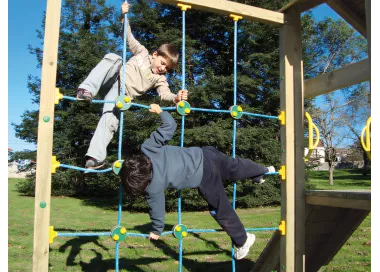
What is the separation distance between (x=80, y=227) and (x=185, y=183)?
13.0 feet

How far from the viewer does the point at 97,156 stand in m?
2.77

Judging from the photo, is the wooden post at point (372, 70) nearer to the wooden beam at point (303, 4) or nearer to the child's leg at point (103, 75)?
the wooden beam at point (303, 4)

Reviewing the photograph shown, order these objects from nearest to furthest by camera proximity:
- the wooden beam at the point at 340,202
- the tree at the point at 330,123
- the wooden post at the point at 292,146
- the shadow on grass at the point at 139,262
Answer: the wooden beam at the point at 340,202 → the wooden post at the point at 292,146 → the shadow on grass at the point at 139,262 → the tree at the point at 330,123

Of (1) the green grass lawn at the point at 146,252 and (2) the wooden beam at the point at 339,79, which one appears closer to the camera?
(2) the wooden beam at the point at 339,79

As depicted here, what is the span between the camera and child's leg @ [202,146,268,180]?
9.18 ft

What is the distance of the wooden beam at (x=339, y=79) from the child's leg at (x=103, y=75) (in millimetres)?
1582

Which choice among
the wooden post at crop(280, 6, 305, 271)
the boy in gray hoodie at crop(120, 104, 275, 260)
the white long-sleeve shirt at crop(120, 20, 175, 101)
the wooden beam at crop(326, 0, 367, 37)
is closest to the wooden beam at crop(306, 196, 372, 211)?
the wooden post at crop(280, 6, 305, 271)

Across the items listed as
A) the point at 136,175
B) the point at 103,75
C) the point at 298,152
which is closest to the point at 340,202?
the point at 298,152

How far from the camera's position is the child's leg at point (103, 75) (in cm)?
259

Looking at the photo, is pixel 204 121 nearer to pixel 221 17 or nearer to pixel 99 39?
pixel 221 17

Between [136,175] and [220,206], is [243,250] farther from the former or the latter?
[136,175]

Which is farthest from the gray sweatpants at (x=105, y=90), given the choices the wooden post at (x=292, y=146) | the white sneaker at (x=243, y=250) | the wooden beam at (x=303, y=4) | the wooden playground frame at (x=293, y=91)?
the wooden beam at (x=303, y=4)

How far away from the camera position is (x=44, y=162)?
87.0 inches

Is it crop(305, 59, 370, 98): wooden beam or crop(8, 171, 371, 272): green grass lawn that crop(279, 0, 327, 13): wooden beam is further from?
crop(8, 171, 371, 272): green grass lawn
